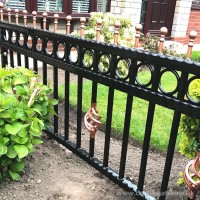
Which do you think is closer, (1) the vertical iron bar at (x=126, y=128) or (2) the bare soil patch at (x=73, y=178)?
(1) the vertical iron bar at (x=126, y=128)

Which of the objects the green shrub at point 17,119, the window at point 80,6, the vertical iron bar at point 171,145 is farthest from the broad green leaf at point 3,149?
the window at point 80,6

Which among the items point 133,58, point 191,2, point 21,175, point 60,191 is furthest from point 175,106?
point 191,2

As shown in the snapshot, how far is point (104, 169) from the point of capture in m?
2.56

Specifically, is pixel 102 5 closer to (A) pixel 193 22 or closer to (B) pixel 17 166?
(A) pixel 193 22

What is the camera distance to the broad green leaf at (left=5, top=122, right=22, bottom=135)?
208cm

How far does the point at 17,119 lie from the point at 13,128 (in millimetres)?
126

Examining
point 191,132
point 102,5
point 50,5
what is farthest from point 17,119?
point 102,5

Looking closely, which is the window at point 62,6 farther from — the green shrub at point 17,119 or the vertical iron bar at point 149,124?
the vertical iron bar at point 149,124

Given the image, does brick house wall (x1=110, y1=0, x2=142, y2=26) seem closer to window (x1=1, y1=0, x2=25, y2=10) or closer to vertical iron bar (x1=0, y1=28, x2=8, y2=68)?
window (x1=1, y1=0, x2=25, y2=10)

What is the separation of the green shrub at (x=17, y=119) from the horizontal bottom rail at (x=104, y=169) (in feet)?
1.64

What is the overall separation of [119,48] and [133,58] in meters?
0.14

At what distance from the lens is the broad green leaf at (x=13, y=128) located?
2.08 metres

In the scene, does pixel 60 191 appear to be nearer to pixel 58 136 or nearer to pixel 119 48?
pixel 58 136

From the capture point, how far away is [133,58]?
202 cm
